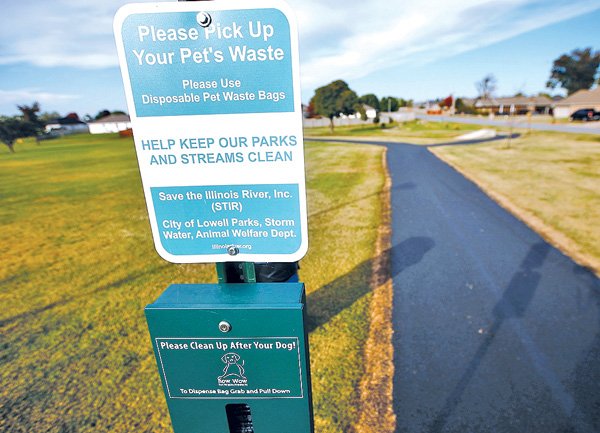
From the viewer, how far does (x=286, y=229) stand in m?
1.51

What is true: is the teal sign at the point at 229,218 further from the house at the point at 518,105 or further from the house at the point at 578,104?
the house at the point at 518,105

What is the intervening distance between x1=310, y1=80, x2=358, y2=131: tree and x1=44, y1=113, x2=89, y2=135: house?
67.6m

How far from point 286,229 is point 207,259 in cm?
41

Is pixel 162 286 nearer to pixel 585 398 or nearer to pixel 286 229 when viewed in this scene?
pixel 286 229

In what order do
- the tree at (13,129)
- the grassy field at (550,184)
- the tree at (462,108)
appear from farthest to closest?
the tree at (462,108), the tree at (13,129), the grassy field at (550,184)

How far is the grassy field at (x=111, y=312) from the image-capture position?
3.84 metres

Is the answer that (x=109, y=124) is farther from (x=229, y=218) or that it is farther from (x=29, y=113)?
(x=229, y=218)

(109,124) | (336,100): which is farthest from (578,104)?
(109,124)

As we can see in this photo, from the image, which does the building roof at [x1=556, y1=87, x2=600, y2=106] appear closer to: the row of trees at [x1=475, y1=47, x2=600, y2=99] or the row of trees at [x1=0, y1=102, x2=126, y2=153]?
the row of trees at [x1=475, y1=47, x2=600, y2=99]

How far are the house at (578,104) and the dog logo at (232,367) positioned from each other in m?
74.4

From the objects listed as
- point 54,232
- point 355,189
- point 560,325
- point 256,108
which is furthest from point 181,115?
point 355,189

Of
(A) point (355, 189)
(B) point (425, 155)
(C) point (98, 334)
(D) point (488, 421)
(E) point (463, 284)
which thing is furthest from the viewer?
(B) point (425, 155)

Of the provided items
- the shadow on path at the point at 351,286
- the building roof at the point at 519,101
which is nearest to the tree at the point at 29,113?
the shadow on path at the point at 351,286

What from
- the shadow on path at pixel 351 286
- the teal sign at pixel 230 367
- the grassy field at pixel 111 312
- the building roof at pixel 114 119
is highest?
the building roof at pixel 114 119
